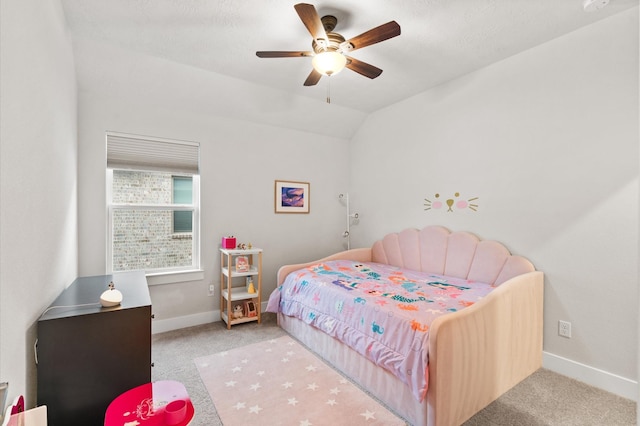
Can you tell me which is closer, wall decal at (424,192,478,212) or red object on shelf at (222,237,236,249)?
wall decal at (424,192,478,212)

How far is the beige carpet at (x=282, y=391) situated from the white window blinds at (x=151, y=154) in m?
2.00

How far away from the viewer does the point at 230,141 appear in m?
3.67

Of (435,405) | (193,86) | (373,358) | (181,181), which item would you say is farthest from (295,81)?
(435,405)

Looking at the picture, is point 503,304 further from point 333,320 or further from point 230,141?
point 230,141

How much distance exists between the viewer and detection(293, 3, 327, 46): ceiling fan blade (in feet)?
5.51

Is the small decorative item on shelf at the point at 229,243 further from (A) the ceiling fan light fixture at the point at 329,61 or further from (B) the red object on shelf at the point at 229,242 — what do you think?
(A) the ceiling fan light fixture at the point at 329,61

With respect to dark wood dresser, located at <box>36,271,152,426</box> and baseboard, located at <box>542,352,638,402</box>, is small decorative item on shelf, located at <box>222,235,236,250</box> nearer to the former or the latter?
dark wood dresser, located at <box>36,271,152,426</box>

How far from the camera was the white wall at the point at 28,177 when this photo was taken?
1.12 m

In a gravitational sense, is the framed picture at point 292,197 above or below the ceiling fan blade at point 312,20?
below

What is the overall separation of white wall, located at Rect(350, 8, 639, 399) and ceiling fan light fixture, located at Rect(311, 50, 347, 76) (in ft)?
5.67

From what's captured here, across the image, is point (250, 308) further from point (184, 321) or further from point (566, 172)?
point (566, 172)

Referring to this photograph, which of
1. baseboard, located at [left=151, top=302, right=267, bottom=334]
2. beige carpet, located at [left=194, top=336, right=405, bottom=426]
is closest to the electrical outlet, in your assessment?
beige carpet, located at [left=194, top=336, right=405, bottom=426]

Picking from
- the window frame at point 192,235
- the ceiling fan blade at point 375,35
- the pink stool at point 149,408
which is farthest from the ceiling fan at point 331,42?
the pink stool at point 149,408

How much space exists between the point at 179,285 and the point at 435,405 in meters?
2.74
